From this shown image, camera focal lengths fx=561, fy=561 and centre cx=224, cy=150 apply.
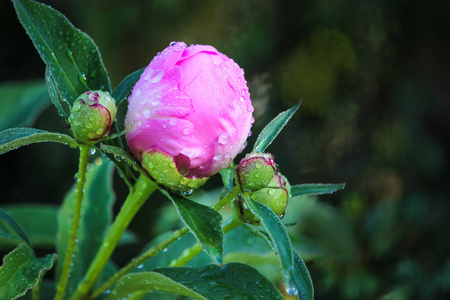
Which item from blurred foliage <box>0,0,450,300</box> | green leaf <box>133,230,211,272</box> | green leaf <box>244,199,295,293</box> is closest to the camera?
green leaf <box>244,199,295,293</box>

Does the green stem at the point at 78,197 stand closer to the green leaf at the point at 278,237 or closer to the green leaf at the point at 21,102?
the green leaf at the point at 278,237

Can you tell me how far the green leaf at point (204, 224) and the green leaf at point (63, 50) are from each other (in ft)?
0.50

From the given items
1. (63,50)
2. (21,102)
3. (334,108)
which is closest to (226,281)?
(63,50)

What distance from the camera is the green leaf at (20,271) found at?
498 mm

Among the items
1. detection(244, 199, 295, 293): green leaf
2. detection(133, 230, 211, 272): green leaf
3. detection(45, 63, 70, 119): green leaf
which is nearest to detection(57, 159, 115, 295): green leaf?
detection(133, 230, 211, 272): green leaf

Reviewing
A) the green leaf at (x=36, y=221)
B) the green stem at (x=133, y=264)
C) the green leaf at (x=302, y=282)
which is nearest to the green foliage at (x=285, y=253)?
the green leaf at (x=302, y=282)

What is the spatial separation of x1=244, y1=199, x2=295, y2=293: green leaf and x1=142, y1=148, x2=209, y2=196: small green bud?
6 cm

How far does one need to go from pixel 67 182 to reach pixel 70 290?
693 mm

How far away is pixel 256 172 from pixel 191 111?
3.0 inches

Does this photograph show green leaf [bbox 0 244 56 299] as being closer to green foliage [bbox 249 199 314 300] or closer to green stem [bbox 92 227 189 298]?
green stem [bbox 92 227 189 298]

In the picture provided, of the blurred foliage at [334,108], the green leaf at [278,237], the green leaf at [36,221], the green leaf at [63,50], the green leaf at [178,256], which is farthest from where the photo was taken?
the blurred foliage at [334,108]

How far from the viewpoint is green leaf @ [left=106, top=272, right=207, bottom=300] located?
50 centimetres

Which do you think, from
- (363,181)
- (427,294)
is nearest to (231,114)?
(427,294)

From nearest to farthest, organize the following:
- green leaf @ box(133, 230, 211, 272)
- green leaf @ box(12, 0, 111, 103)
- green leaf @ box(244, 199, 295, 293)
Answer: green leaf @ box(244, 199, 295, 293) < green leaf @ box(12, 0, 111, 103) < green leaf @ box(133, 230, 211, 272)
